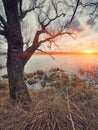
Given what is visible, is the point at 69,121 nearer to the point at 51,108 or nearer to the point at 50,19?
the point at 51,108

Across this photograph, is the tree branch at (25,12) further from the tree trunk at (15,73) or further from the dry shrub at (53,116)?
the dry shrub at (53,116)

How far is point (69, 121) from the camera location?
365 cm

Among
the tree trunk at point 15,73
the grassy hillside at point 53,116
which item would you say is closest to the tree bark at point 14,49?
the tree trunk at point 15,73

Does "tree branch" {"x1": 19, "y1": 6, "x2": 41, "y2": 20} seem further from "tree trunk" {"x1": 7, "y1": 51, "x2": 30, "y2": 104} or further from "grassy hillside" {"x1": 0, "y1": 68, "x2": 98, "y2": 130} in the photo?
"grassy hillside" {"x1": 0, "y1": 68, "x2": 98, "y2": 130}

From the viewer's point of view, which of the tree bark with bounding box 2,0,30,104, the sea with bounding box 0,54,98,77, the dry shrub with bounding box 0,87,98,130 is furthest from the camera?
the sea with bounding box 0,54,98,77

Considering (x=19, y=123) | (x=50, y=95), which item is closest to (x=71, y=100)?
(x=50, y=95)

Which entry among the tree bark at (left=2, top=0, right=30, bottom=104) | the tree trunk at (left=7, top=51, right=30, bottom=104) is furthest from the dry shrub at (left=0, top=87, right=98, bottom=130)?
the tree trunk at (left=7, top=51, right=30, bottom=104)

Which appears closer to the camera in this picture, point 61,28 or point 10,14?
point 10,14

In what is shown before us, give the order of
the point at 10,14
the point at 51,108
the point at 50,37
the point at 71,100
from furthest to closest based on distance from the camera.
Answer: the point at 50,37, the point at 10,14, the point at 71,100, the point at 51,108

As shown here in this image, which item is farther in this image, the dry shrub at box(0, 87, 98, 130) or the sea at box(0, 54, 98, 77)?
the sea at box(0, 54, 98, 77)

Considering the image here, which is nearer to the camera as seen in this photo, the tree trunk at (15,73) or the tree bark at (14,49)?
the tree bark at (14,49)

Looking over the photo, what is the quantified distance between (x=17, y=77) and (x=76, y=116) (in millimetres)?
5282

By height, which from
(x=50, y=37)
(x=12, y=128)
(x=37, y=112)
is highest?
(x=50, y=37)

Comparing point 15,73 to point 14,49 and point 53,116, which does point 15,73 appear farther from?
point 53,116
